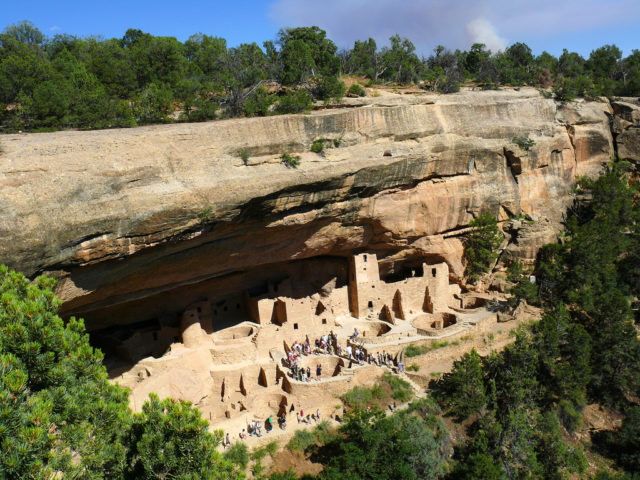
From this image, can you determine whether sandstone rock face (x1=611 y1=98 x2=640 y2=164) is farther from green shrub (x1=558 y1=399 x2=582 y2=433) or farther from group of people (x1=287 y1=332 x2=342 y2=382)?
group of people (x1=287 y1=332 x2=342 y2=382)

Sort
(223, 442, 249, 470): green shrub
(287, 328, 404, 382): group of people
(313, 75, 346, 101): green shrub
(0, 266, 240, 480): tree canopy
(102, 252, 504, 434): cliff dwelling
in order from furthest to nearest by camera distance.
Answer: (313, 75, 346, 101): green shrub → (287, 328, 404, 382): group of people → (102, 252, 504, 434): cliff dwelling → (223, 442, 249, 470): green shrub → (0, 266, 240, 480): tree canopy

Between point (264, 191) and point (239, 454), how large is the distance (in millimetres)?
8468

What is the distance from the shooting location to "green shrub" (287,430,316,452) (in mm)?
16484

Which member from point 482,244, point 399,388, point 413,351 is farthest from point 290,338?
point 482,244

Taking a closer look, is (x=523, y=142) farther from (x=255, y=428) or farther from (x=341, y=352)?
(x=255, y=428)

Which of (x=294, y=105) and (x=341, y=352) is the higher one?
(x=294, y=105)

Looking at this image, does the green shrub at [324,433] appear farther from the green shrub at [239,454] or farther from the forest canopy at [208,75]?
the forest canopy at [208,75]

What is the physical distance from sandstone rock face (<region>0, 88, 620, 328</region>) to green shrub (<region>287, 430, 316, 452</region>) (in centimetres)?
672

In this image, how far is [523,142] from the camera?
951 inches

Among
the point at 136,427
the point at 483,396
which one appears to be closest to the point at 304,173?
the point at 136,427

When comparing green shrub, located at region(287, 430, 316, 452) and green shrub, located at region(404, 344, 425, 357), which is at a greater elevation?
green shrub, located at region(404, 344, 425, 357)

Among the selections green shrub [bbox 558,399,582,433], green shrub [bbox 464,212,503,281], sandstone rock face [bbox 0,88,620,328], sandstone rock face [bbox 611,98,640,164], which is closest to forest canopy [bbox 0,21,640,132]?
sandstone rock face [bbox 611,98,640,164]

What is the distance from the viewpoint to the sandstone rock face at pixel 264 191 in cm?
1315

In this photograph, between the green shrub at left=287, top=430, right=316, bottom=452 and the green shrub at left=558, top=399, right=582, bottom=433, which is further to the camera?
the green shrub at left=558, top=399, right=582, bottom=433
